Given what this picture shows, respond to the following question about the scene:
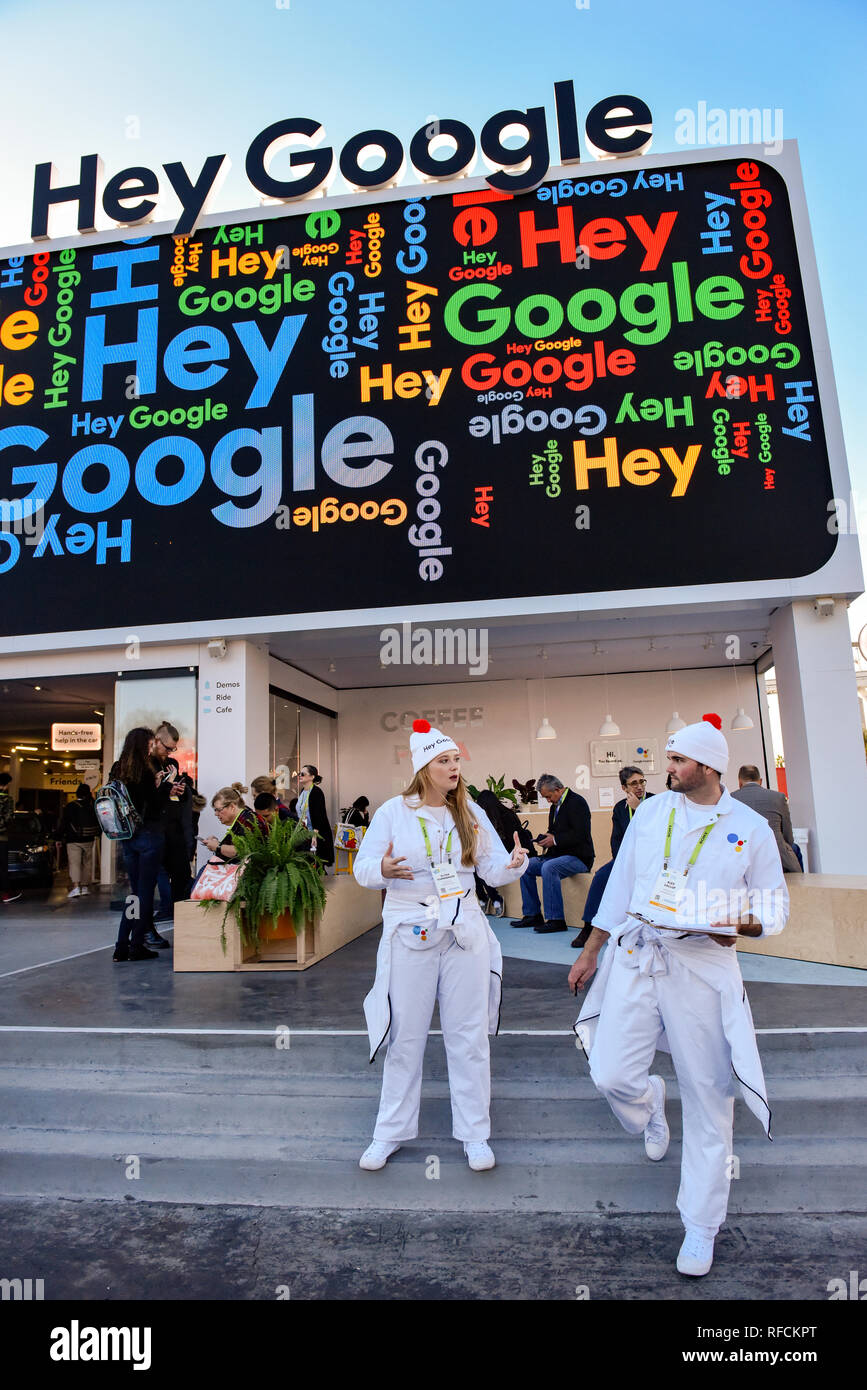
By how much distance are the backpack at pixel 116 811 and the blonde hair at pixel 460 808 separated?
3418 mm

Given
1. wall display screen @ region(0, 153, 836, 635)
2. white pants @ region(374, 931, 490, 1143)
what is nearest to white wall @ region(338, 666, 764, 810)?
wall display screen @ region(0, 153, 836, 635)

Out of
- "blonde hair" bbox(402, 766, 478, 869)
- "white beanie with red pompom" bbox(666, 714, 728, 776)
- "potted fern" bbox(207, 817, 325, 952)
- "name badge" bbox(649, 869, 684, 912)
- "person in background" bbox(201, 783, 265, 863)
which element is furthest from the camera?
"person in background" bbox(201, 783, 265, 863)

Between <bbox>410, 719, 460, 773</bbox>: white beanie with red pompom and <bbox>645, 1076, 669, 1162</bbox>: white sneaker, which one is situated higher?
<bbox>410, 719, 460, 773</bbox>: white beanie with red pompom

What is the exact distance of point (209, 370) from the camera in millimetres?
10977

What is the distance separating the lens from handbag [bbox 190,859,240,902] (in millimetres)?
6301

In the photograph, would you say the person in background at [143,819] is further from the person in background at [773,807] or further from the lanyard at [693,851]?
the person in background at [773,807]

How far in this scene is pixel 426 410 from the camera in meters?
10.4

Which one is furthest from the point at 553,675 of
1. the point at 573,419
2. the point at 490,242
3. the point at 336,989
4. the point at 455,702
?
the point at 336,989

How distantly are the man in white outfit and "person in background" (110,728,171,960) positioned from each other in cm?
435

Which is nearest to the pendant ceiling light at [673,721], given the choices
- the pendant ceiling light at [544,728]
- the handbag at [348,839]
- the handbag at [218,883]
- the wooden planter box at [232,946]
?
the pendant ceiling light at [544,728]

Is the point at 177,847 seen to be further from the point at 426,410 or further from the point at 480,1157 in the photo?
the point at 480,1157

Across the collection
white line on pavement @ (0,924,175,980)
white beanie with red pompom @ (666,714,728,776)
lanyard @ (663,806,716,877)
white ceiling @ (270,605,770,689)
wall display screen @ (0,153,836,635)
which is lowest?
white line on pavement @ (0,924,175,980)

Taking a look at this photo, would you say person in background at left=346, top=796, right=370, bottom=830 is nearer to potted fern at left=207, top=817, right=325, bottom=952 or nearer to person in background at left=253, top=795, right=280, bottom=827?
person in background at left=253, top=795, right=280, bottom=827
